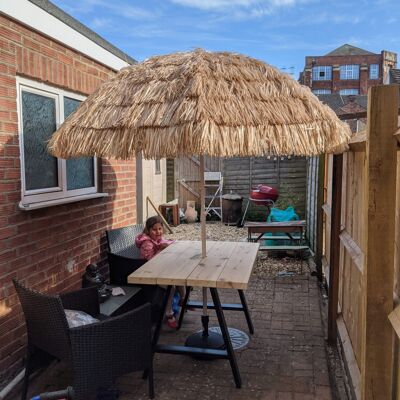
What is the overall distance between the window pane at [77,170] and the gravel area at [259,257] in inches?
125

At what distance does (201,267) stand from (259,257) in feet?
15.3

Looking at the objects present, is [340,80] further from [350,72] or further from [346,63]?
[346,63]

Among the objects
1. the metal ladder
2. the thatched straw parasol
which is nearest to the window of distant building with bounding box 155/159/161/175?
the metal ladder

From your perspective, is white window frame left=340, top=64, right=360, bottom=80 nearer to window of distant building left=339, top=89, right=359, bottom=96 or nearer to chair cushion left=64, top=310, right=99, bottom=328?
window of distant building left=339, top=89, right=359, bottom=96

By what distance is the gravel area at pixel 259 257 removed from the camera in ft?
22.1

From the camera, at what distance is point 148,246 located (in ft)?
14.2

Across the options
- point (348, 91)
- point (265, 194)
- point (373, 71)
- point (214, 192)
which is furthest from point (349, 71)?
point (265, 194)

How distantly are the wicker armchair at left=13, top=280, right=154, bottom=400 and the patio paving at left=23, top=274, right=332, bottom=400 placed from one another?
1.47ft

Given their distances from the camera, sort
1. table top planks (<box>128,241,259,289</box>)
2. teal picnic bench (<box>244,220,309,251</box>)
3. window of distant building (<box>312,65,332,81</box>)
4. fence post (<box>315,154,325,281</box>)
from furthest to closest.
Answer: window of distant building (<box>312,65,332,81</box>), teal picnic bench (<box>244,220,309,251</box>), fence post (<box>315,154,325,281</box>), table top planks (<box>128,241,259,289</box>)

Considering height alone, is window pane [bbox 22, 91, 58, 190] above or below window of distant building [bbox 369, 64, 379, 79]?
below

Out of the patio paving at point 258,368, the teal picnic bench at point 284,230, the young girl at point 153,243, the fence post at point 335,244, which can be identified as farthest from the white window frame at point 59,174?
the teal picnic bench at point 284,230

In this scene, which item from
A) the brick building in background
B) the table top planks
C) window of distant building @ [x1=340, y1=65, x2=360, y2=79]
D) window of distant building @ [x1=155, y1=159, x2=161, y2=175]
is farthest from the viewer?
window of distant building @ [x1=340, y1=65, x2=360, y2=79]

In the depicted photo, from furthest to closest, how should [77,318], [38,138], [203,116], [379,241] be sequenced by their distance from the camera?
[38,138] → [77,318] → [203,116] → [379,241]

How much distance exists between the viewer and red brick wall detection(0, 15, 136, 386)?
123 inches
